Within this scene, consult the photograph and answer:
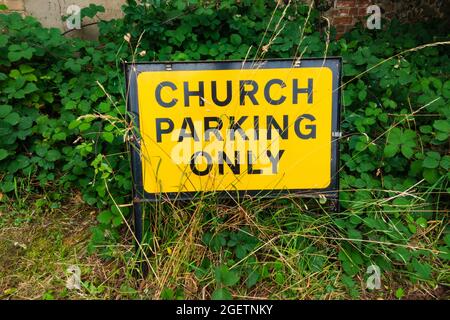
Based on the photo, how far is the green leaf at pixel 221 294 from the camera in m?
1.90

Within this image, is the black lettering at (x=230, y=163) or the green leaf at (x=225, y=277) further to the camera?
the black lettering at (x=230, y=163)

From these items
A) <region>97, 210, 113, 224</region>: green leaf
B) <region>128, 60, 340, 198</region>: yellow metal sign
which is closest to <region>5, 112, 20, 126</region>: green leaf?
<region>97, 210, 113, 224</region>: green leaf

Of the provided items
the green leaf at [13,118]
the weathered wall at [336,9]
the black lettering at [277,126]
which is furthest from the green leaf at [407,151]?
the green leaf at [13,118]

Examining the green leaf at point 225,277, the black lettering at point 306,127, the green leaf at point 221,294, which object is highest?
the black lettering at point 306,127

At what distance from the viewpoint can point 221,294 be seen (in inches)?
74.9

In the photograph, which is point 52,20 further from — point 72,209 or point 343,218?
point 343,218

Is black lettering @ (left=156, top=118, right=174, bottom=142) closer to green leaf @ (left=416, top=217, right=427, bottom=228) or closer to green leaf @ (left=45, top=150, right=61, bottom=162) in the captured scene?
green leaf @ (left=45, top=150, right=61, bottom=162)

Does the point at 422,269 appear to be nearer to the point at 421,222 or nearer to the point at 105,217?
the point at 421,222

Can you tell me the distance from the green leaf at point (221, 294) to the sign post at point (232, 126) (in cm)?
47

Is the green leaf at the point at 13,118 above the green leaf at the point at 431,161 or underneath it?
above

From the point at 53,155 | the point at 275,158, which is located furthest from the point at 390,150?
the point at 53,155

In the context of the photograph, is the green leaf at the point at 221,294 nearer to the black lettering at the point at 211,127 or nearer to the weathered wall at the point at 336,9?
the black lettering at the point at 211,127

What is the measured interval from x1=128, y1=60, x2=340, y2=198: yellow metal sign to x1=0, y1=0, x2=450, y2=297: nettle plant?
0.60 ft

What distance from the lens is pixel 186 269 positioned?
2.09 m
